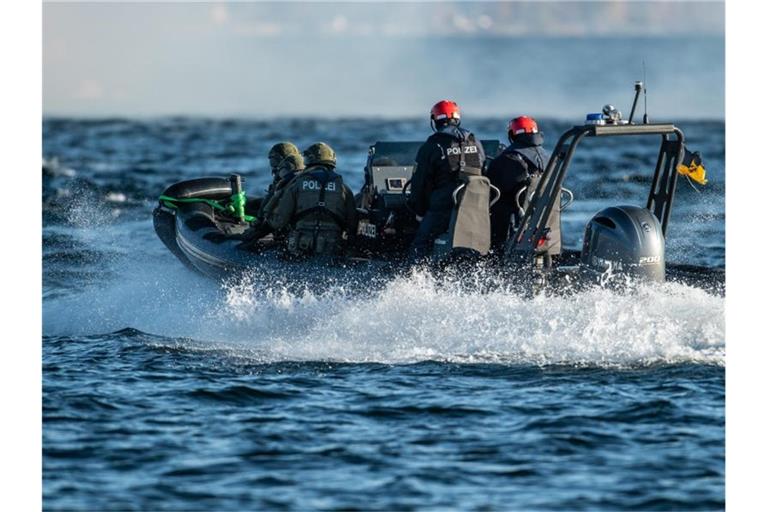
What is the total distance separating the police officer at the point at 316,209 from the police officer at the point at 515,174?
1.16m

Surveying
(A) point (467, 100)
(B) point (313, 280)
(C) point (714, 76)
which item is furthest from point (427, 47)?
(B) point (313, 280)

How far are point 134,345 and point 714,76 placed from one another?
53045 millimetres

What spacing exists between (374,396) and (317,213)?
269 cm

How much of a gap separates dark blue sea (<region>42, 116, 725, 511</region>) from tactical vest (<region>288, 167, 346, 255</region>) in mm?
500

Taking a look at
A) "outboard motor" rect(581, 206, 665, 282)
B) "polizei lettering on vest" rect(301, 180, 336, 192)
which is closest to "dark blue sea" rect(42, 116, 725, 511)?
"outboard motor" rect(581, 206, 665, 282)

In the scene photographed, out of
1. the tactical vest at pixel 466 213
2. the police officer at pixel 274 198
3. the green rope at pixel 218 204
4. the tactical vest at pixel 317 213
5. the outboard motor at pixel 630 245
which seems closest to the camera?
the outboard motor at pixel 630 245

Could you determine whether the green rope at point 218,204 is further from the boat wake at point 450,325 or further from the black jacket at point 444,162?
the black jacket at point 444,162

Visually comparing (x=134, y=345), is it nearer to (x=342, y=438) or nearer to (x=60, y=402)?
(x=60, y=402)

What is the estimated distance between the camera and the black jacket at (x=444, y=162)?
10477 millimetres

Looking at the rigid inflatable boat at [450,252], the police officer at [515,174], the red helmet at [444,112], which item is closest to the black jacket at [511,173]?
the police officer at [515,174]

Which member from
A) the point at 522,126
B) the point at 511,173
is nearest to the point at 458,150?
the point at 511,173

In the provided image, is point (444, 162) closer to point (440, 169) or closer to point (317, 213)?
point (440, 169)

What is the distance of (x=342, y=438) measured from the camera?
773 cm

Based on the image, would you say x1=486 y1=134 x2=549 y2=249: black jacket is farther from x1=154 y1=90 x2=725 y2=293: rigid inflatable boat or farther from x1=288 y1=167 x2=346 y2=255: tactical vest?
x1=288 y1=167 x2=346 y2=255: tactical vest
